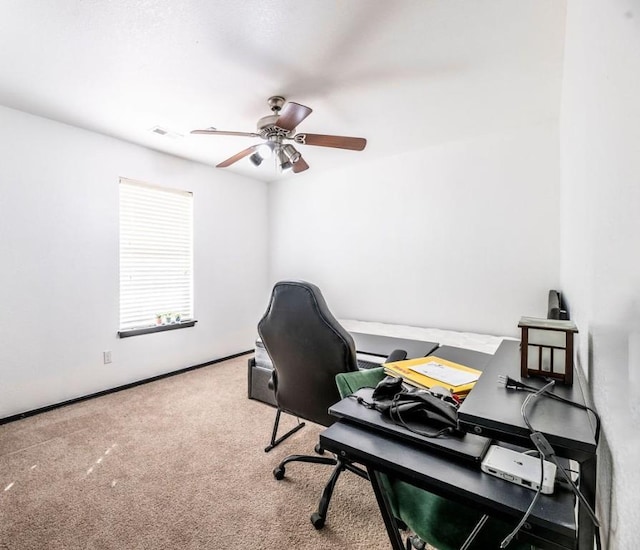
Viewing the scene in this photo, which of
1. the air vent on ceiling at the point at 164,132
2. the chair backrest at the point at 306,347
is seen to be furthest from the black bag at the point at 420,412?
the air vent on ceiling at the point at 164,132

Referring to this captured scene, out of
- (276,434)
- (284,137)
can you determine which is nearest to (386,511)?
(276,434)

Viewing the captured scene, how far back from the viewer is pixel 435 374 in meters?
1.17

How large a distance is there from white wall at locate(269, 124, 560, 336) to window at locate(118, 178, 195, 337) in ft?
4.89

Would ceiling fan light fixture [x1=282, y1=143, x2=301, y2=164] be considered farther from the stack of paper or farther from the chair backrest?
the stack of paper

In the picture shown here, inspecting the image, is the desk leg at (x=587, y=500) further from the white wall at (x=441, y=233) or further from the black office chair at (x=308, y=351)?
the white wall at (x=441, y=233)

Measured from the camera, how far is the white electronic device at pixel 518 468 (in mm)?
643

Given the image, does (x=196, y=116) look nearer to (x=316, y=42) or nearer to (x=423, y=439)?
(x=316, y=42)

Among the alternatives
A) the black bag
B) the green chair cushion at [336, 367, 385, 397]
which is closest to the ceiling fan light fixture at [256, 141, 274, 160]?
the green chair cushion at [336, 367, 385, 397]

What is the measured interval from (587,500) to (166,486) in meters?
1.96

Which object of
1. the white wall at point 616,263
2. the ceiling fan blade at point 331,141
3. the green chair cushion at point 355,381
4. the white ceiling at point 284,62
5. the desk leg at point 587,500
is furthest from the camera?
the ceiling fan blade at point 331,141

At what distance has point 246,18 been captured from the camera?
1.62 metres

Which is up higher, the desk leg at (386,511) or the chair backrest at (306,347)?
the chair backrest at (306,347)

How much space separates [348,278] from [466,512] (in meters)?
3.25

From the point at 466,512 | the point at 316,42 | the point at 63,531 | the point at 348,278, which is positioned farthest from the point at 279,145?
the point at 63,531
